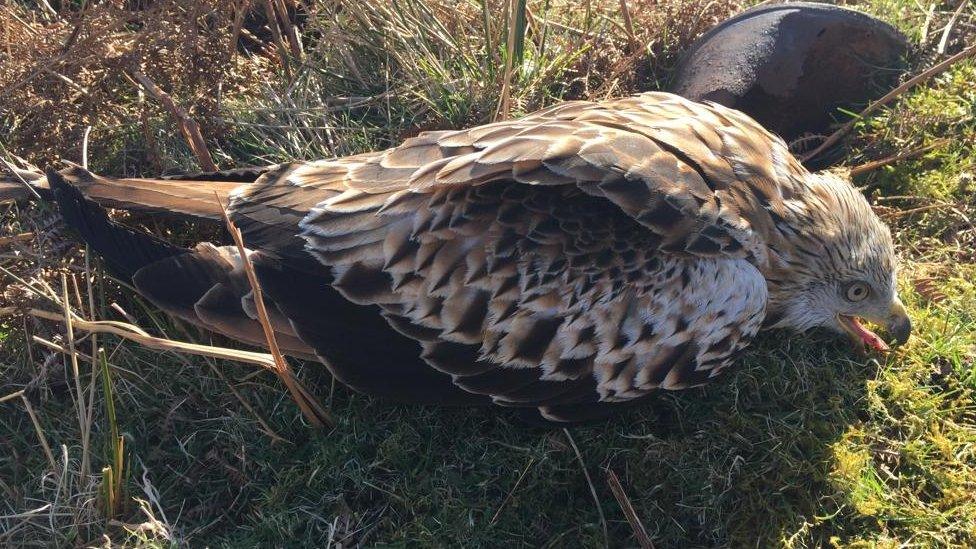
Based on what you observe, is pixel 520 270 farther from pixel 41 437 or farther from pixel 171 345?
pixel 41 437

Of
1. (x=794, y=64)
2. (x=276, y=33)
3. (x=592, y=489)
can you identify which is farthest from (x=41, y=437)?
→ (x=794, y=64)

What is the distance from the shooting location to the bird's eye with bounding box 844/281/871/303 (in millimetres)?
3656

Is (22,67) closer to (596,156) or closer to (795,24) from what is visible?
(596,156)

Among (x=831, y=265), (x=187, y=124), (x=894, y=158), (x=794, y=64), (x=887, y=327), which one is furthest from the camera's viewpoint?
(x=794, y=64)

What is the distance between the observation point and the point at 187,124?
4.06 metres

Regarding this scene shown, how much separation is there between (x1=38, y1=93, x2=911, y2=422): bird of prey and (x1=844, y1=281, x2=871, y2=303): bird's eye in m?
0.21

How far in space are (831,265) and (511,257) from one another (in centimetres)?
145

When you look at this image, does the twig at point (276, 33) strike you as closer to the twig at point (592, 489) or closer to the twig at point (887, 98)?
the twig at point (592, 489)

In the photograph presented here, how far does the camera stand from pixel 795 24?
4.67 m

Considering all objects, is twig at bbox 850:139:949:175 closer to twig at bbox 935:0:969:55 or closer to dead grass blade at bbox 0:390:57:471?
twig at bbox 935:0:969:55

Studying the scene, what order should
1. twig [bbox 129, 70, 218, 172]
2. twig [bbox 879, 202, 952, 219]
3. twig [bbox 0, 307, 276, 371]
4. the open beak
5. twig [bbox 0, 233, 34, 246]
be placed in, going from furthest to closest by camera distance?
1. twig [bbox 879, 202, 952, 219]
2. twig [bbox 129, 70, 218, 172]
3. twig [bbox 0, 233, 34, 246]
4. the open beak
5. twig [bbox 0, 307, 276, 371]

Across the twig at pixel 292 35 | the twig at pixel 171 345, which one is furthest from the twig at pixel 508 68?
the twig at pixel 171 345

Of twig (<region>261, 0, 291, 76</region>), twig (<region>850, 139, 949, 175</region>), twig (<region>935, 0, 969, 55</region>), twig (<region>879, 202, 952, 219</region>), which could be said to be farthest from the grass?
twig (<region>935, 0, 969, 55</region>)

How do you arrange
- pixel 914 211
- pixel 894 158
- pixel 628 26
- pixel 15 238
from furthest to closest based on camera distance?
pixel 628 26, pixel 894 158, pixel 914 211, pixel 15 238
